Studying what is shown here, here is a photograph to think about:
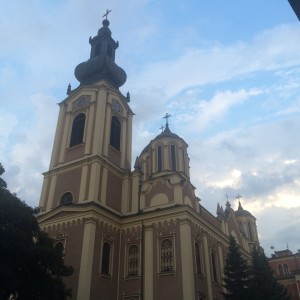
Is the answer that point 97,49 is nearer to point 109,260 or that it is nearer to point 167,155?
point 167,155

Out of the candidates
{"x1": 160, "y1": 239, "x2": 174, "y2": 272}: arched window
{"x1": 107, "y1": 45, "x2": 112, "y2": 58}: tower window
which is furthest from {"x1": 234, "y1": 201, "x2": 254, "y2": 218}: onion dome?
{"x1": 107, "y1": 45, "x2": 112, "y2": 58}: tower window

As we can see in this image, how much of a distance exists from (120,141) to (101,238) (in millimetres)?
9873

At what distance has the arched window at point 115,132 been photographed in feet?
105

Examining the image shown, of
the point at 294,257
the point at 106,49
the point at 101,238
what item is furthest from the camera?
the point at 294,257

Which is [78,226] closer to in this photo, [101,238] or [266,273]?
[101,238]

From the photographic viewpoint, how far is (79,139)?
31.4 meters

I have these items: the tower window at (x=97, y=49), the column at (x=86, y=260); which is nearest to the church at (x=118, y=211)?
the column at (x=86, y=260)

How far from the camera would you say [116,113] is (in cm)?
3334

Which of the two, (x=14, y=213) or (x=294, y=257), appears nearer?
(x=14, y=213)

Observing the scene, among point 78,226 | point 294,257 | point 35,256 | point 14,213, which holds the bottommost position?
point 35,256

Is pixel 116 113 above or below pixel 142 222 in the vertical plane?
above

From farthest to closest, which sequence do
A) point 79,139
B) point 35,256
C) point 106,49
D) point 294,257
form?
point 294,257 < point 106,49 < point 79,139 < point 35,256

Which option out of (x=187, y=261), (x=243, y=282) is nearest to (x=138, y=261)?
(x=187, y=261)

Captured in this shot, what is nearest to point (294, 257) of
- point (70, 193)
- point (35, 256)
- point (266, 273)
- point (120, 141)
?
point (266, 273)
